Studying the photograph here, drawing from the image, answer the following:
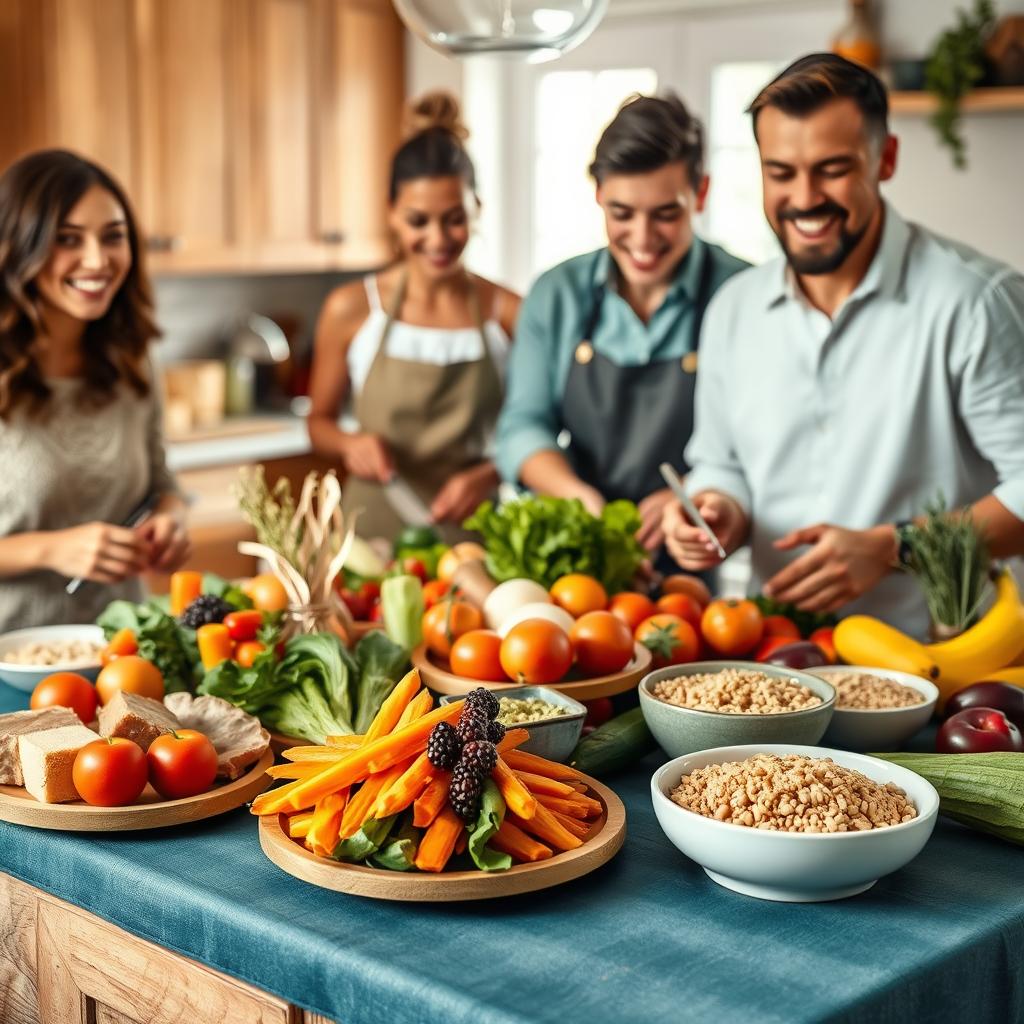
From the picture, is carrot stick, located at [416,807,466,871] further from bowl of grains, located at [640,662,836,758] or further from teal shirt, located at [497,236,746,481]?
teal shirt, located at [497,236,746,481]

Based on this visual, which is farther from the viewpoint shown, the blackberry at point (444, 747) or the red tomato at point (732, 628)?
the red tomato at point (732, 628)

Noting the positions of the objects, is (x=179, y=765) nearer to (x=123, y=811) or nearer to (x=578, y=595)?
(x=123, y=811)

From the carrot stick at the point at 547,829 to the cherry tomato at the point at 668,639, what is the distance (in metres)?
0.57

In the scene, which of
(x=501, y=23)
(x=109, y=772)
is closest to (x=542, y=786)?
(x=109, y=772)

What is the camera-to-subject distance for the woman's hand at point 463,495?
3117 millimetres

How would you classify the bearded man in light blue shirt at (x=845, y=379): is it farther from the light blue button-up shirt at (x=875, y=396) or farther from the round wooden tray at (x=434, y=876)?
the round wooden tray at (x=434, y=876)

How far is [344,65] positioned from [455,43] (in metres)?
3.48

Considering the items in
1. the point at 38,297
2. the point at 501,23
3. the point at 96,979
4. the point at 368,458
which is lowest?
the point at 96,979

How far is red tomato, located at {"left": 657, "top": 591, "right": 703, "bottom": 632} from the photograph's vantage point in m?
2.04

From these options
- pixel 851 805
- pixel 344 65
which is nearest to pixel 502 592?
pixel 851 805

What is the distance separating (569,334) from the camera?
291 centimetres

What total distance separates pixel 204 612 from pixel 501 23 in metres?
0.93

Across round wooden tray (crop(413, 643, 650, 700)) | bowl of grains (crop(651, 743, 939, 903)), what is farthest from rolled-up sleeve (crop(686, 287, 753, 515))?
bowl of grains (crop(651, 743, 939, 903))

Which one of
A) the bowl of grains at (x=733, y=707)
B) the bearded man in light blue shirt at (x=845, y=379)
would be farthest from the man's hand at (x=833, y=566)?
the bowl of grains at (x=733, y=707)
